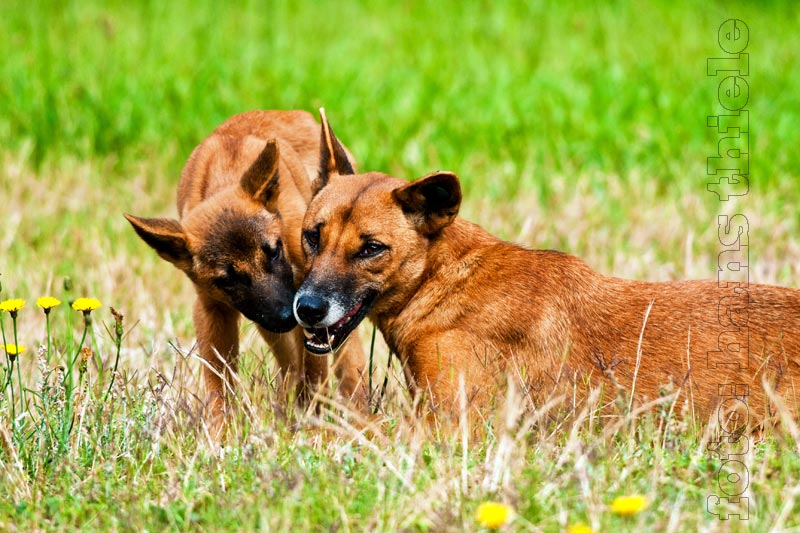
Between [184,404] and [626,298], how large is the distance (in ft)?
7.63

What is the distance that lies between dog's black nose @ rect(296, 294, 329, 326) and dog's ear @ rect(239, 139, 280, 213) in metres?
1.54

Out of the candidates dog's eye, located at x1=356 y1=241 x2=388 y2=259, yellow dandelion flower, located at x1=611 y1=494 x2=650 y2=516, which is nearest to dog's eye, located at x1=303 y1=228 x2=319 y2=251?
dog's eye, located at x1=356 y1=241 x2=388 y2=259

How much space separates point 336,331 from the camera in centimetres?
585

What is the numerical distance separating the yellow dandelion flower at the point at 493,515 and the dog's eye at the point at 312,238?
2402mm

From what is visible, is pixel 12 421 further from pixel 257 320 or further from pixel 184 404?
pixel 257 320

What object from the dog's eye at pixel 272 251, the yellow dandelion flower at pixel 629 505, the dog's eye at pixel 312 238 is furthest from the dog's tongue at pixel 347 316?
the yellow dandelion flower at pixel 629 505

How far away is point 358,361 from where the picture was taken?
289 inches

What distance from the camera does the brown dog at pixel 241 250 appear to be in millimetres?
6645

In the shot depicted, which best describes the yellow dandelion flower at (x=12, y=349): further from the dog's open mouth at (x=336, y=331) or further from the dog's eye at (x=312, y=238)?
the dog's eye at (x=312, y=238)

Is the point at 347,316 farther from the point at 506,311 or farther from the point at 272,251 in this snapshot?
the point at 272,251

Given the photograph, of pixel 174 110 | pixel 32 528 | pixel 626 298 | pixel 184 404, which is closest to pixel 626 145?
pixel 174 110

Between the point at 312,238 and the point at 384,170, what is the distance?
4835mm

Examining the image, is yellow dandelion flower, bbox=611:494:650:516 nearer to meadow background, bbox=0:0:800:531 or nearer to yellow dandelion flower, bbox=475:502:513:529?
meadow background, bbox=0:0:800:531

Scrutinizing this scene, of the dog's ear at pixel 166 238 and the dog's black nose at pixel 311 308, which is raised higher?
the dog's ear at pixel 166 238
